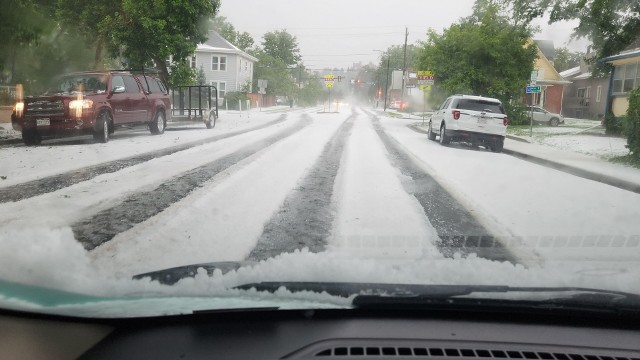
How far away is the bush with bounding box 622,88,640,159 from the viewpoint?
1215cm

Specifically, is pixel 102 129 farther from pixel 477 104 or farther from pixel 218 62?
pixel 477 104

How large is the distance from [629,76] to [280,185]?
24634 millimetres

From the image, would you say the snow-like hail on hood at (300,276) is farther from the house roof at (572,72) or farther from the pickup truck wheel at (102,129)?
the house roof at (572,72)

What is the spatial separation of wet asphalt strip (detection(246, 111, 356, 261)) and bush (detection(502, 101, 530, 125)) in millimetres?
16000

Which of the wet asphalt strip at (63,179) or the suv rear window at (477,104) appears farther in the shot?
the suv rear window at (477,104)

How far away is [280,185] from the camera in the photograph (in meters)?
8.02

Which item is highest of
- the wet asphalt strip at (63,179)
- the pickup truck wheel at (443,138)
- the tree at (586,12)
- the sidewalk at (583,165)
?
the tree at (586,12)

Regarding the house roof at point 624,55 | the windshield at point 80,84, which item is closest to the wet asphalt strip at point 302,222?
the windshield at point 80,84

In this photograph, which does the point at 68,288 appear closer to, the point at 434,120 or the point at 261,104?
the point at 434,120

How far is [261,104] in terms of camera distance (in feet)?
112

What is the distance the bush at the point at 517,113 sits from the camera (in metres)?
23.1

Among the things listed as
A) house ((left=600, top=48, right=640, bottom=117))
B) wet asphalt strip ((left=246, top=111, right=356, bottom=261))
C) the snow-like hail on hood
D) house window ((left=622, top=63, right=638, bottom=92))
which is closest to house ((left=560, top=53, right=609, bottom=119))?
house ((left=600, top=48, right=640, bottom=117))

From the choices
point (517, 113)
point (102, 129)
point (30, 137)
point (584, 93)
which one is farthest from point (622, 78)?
point (30, 137)

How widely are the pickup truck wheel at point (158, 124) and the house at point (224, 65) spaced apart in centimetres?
203
